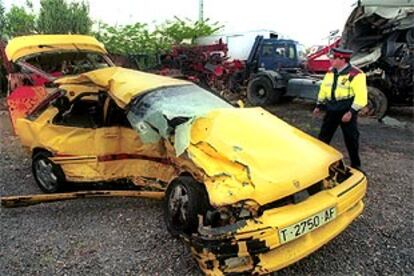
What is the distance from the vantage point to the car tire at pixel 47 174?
4848 mm

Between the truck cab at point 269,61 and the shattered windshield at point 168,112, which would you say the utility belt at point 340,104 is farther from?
the truck cab at point 269,61

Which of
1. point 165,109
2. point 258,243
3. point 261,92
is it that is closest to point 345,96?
point 165,109

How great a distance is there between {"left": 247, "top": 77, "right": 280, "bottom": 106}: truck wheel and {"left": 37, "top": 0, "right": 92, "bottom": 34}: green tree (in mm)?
6152

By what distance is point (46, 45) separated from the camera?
836 cm

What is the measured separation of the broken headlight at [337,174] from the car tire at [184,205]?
103 centimetres

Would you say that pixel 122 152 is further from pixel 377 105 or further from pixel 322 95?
pixel 377 105

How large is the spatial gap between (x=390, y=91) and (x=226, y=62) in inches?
238

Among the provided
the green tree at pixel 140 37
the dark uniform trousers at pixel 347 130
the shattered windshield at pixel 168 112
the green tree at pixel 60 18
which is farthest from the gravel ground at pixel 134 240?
the green tree at pixel 140 37

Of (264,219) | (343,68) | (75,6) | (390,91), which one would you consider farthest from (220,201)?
(75,6)

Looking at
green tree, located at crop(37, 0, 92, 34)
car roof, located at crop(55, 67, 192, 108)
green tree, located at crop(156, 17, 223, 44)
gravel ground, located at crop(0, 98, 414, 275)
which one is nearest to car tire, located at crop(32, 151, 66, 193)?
gravel ground, located at crop(0, 98, 414, 275)

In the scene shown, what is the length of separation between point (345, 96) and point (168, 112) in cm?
239

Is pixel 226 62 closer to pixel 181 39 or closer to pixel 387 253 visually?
pixel 181 39

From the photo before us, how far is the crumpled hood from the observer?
3098 millimetres

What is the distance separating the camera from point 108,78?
4.58 m
